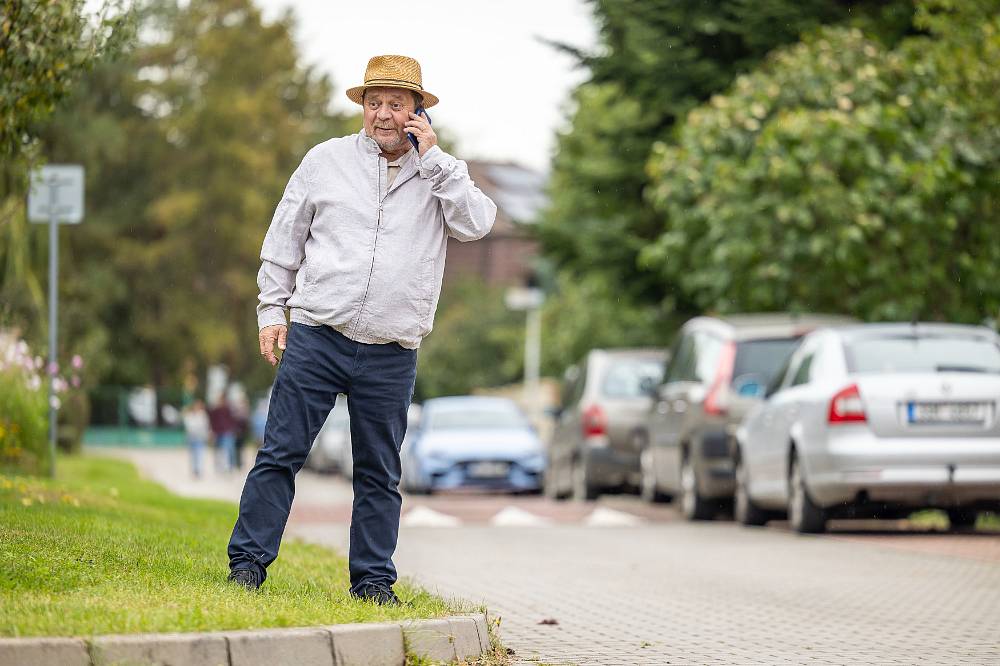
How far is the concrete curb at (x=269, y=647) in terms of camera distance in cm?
530

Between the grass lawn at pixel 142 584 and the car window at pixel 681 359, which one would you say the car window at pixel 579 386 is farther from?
the grass lawn at pixel 142 584

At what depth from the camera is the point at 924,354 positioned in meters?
13.9

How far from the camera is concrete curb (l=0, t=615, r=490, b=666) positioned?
530 centimetres

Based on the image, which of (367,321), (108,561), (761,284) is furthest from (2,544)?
(761,284)

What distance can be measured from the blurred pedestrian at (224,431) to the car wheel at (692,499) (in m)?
18.2

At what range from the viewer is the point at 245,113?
58.1m

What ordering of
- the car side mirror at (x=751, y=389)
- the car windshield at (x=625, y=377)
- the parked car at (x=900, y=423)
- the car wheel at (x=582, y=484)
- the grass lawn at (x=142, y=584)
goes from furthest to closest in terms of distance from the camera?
the car wheel at (x=582, y=484) → the car windshield at (x=625, y=377) → the car side mirror at (x=751, y=389) → the parked car at (x=900, y=423) → the grass lawn at (x=142, y=584)

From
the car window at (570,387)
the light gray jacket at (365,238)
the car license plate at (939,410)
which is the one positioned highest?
the light gray jacket at (365,238)

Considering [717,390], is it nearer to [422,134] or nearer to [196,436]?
[422,134]

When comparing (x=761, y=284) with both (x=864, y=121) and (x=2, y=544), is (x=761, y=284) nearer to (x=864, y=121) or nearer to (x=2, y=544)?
(x=864, y=121)

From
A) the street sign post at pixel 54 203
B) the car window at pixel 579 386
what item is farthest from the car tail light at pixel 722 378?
the street sign post at pixel 54 203

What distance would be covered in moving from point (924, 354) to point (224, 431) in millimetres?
22738

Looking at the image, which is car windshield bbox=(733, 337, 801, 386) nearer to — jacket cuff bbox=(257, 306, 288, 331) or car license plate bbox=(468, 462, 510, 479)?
car license plate bbox=(468, 462, 510, 479)

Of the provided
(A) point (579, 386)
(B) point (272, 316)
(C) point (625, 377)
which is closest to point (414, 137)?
(B) point (272, 316)
